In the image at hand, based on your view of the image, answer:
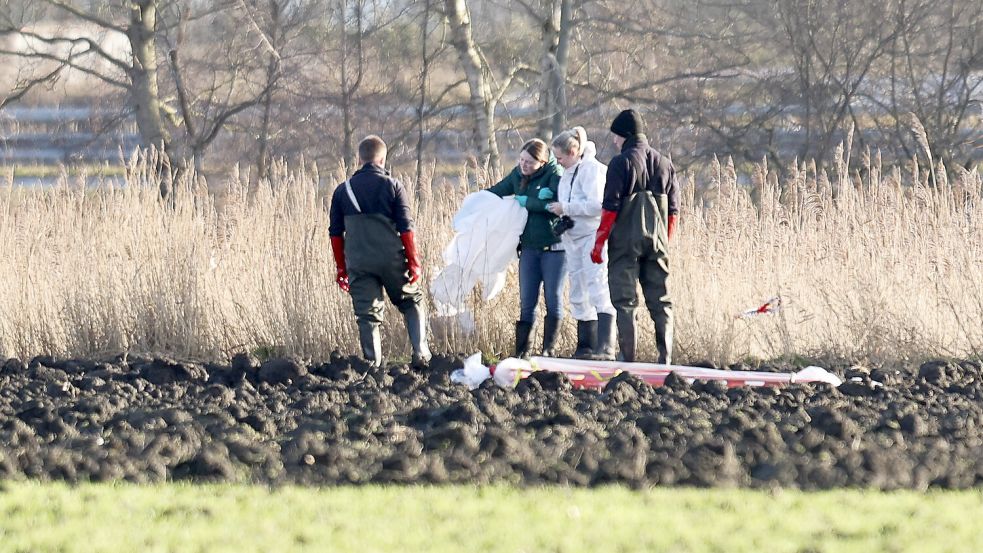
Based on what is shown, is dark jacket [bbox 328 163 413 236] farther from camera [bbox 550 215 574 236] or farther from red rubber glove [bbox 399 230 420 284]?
camera [bbox 550 215 574 236]

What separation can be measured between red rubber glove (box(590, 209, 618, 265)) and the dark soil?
3.76 feet

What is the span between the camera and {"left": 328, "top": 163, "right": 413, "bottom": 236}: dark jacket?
8.84 meters

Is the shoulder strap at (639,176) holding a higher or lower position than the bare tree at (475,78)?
lower

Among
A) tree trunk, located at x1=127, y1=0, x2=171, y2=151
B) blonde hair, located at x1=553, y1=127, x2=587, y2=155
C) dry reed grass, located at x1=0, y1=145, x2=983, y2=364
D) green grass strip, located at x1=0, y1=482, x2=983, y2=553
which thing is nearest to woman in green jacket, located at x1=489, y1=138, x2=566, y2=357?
blonde hair, located at x1=553, y1=127, x2=587, y2=155

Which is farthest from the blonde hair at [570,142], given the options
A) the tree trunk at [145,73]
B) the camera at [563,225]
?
the tree trunk at [145,73]

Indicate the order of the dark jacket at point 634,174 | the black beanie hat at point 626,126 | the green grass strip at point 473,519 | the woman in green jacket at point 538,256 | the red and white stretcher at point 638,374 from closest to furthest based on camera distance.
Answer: the green grass strip at point 473,519
the red and white stretcher at point 638,374
the dark jacket at point 634,174
the black beanie hat at point 626,126
the woman in green jacket at point 538,256

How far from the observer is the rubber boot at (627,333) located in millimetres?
8766

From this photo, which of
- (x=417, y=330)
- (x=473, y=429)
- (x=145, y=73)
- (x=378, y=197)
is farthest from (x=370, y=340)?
(x=145, y=73)

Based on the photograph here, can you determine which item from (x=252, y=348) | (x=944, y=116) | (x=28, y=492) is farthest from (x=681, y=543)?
(x=944, y=116)

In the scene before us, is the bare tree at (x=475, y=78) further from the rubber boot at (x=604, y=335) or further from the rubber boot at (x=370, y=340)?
the rubber boot at (x=370, y=340)

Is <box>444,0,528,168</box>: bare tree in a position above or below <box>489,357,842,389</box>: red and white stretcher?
above

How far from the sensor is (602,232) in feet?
28.0

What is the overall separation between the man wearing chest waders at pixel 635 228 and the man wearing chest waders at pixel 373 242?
49.4 inches

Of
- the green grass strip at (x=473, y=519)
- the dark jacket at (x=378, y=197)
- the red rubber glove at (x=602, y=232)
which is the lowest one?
the green grass strip at (x=473, y=519)
